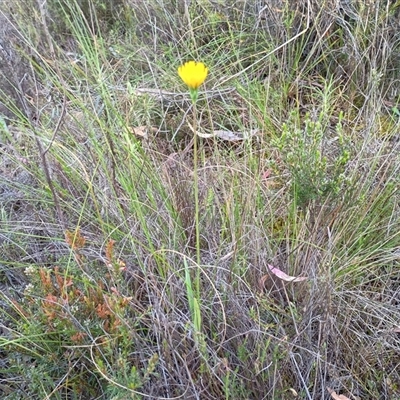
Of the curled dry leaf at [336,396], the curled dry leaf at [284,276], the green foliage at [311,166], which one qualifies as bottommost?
the curled dry leaf at [336,396]

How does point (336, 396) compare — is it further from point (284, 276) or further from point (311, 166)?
point (311, 166)

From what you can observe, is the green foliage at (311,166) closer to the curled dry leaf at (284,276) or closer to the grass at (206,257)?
the grass at (206,257)

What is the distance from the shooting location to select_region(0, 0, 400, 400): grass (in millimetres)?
1348

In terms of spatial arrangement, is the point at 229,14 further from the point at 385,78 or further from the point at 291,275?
the point at 291,275

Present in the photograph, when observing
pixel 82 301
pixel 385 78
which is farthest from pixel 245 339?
pixel 385 78

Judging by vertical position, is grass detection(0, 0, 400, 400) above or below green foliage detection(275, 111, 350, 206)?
below

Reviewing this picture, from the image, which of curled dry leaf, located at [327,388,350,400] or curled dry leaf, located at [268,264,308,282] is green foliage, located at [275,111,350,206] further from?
curled dry leaf, located at [327,388,350,400]

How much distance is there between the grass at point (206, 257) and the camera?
1348 mm

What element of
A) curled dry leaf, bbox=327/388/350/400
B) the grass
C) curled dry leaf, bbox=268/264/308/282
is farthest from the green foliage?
curled dry leaf, bbox=327/388/350/400

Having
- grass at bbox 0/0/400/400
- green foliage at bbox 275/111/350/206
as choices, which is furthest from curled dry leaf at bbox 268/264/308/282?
green foliage at bbox 275/111/350/206

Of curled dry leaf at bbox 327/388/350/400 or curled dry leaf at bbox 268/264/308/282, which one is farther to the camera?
curled dry leaf at bbox 268/264/308/282

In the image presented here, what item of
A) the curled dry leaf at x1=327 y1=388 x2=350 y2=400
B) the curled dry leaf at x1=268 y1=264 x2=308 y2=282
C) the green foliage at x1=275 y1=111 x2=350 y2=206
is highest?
the green foliage at x1=275 y1=111 x2=350 y2=206

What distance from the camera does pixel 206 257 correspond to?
1.60 meters

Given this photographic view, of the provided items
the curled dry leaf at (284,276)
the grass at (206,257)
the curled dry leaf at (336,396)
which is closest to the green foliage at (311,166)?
the grass at (206,257)
